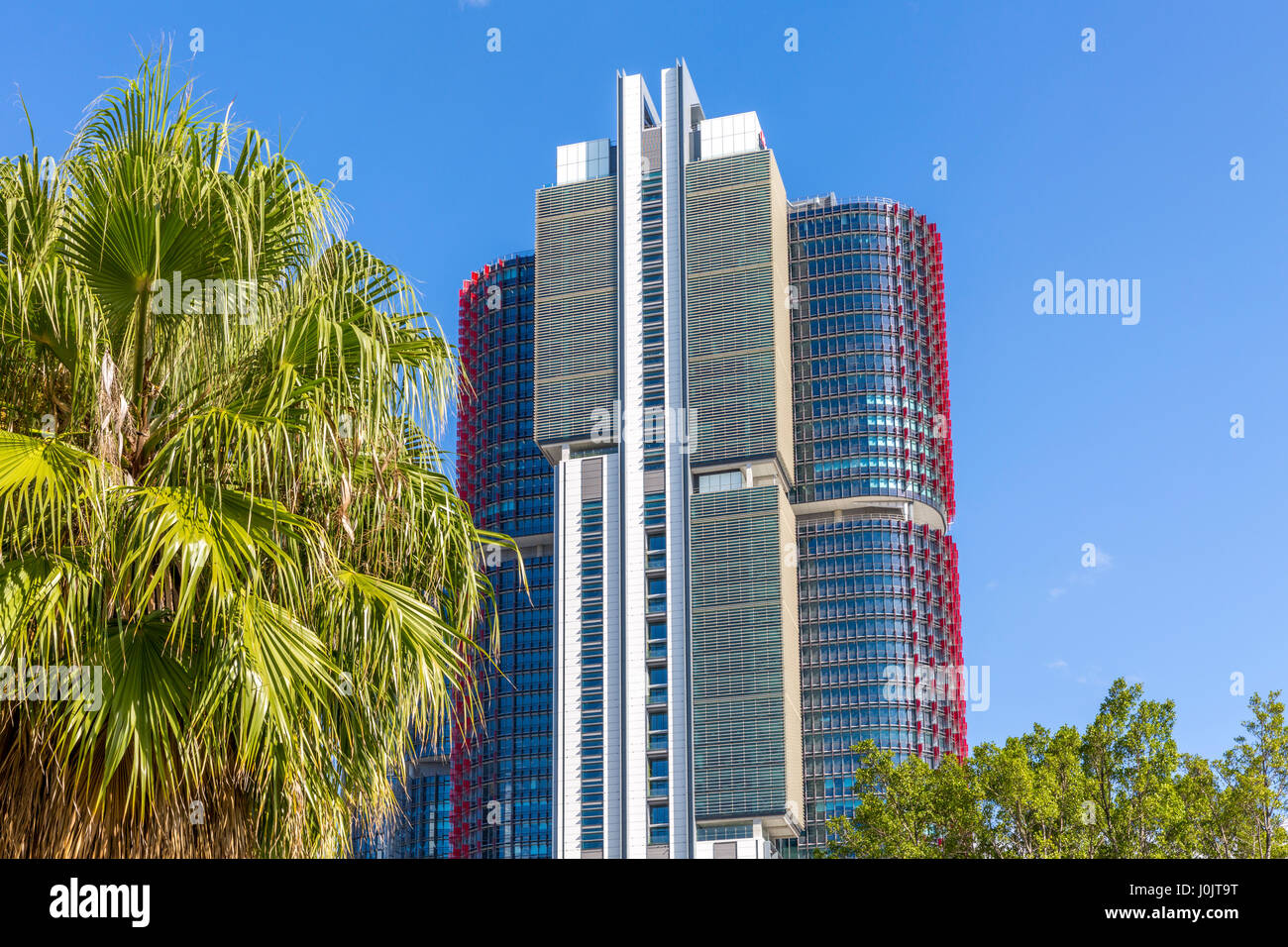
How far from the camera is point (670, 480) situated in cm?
16988

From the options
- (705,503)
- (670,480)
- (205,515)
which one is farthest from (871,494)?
(205,515)

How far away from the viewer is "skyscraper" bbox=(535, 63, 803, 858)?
521ft

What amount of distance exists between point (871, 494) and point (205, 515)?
565 ft

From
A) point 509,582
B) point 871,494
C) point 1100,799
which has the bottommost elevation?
point 1100,799

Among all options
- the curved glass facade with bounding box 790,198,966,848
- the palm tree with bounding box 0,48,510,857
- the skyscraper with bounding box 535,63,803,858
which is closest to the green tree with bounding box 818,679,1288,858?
the palm tree with bounding box 0,48,510,857

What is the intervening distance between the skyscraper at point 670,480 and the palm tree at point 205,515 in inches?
5628

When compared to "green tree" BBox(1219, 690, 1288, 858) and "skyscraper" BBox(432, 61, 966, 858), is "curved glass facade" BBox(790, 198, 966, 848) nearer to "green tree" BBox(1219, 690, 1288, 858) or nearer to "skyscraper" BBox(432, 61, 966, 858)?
"skyscraper" BBox(432, 61, 966, 858)

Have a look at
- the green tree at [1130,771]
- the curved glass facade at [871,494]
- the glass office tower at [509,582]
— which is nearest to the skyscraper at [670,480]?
the curved glass facade at [871,494]

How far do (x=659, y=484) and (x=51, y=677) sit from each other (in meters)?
161

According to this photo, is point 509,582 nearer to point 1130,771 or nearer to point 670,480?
point 670,480

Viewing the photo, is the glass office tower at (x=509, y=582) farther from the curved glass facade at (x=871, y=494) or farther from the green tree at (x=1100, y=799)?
the green tree at (x=1100, y=799)
